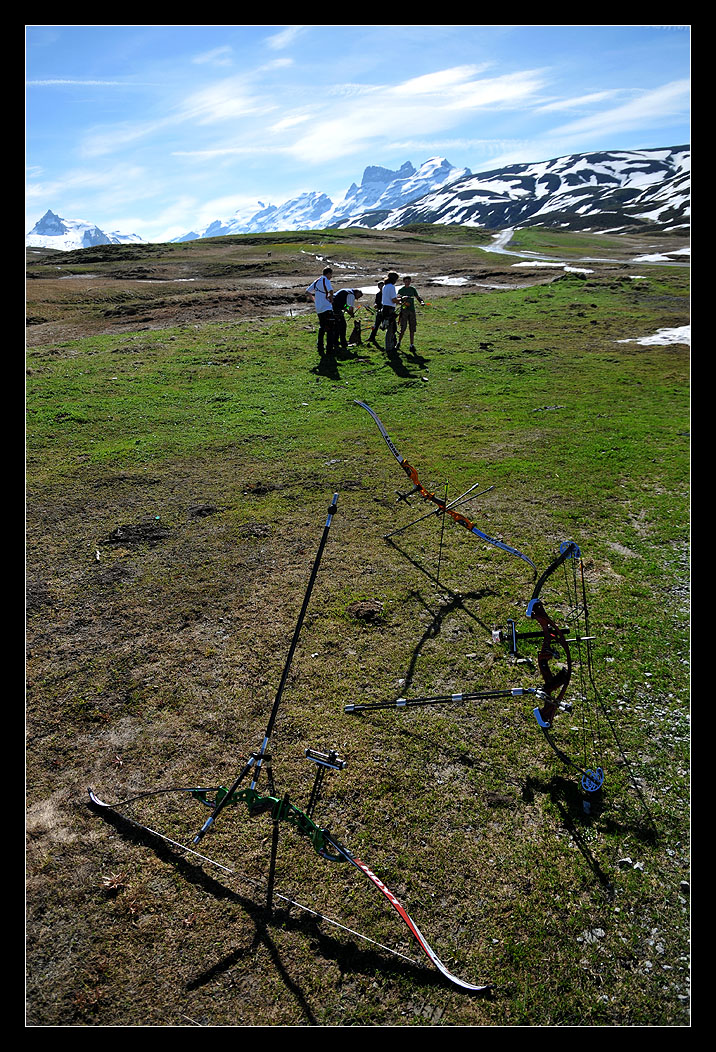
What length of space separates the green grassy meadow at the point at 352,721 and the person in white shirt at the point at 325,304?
707 cm

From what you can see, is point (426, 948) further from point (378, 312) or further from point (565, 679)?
point (378, 312)

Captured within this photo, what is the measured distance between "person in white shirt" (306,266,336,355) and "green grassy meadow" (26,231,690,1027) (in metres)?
7.07

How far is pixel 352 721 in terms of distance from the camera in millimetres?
7508

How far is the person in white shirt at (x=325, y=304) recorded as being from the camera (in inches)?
875

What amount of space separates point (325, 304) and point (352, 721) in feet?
63.4

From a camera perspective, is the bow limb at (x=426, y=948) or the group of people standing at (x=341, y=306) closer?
the bow limb at (x=426, y=948)

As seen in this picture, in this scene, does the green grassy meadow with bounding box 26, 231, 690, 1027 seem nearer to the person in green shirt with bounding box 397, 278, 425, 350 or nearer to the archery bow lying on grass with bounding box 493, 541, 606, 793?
the archery bow lying on grass with bounding box 493, 541, 606, 793

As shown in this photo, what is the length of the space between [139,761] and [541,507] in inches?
375

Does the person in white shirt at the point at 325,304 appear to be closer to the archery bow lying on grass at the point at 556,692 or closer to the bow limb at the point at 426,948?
the archery bow lying on grass at the point at 556,692

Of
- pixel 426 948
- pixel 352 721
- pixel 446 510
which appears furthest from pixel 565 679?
pixel 446 510

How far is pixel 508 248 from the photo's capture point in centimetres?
9038

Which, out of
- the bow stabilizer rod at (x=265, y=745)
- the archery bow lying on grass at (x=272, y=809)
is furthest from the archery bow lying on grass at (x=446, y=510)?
the archery bow lying on grass at (x=272, y=809)

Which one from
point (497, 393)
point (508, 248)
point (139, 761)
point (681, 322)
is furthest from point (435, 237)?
point (139, 761)
